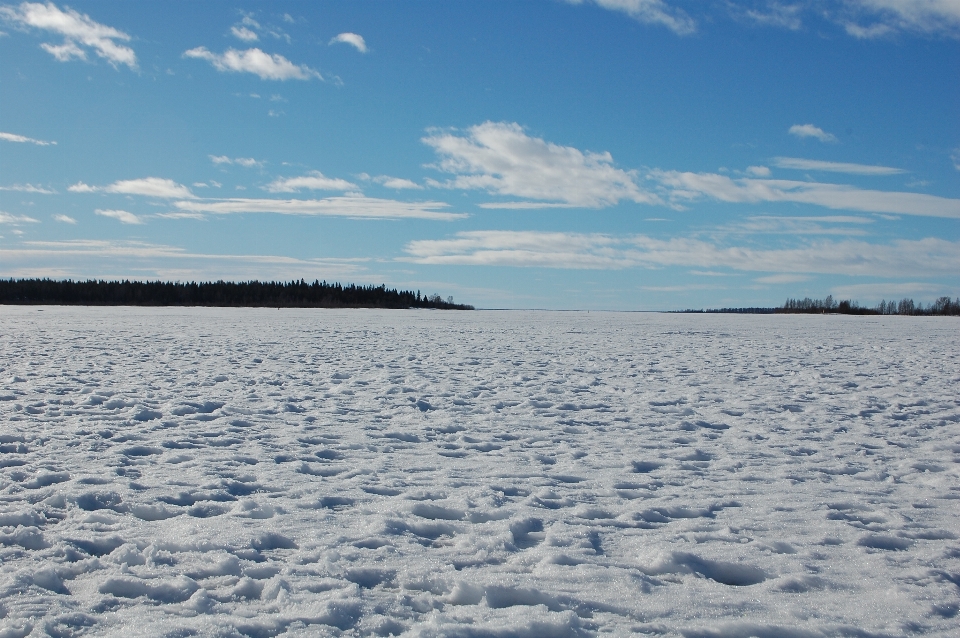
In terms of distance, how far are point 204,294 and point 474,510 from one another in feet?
405

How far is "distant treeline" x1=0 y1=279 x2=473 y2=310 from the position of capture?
4353 inches

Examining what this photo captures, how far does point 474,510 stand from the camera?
16.6 feet

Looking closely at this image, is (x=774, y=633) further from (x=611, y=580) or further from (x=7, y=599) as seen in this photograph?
(x=7, y=599)

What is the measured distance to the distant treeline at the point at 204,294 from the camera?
111 m

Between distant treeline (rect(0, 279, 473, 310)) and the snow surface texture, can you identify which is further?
distant treeline (rect(0, 279, 473, 310))

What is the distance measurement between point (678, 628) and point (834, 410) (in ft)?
25.1

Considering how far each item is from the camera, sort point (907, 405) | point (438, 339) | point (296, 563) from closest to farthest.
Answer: point (296, 563), point (907, 405), point (438, 339)

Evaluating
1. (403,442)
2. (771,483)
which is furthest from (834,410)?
(403,442)

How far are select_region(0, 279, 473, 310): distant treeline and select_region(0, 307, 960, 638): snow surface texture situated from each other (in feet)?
323

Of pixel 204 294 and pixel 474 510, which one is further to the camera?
Answer: pixel 204 294

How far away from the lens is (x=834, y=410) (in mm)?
9703

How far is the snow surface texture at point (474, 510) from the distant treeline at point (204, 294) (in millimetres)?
98539

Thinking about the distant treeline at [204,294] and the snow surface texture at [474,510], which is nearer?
the snow surface texture at [474,510]

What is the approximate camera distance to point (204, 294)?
387 feet
